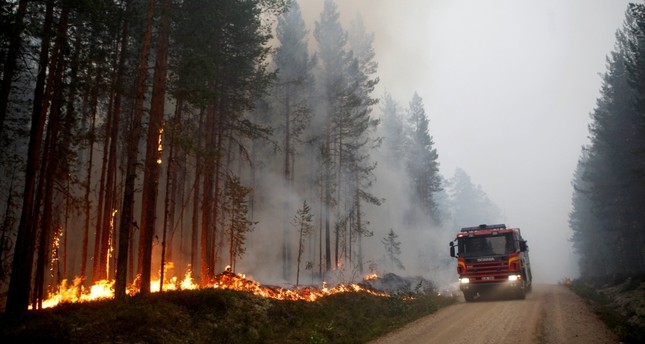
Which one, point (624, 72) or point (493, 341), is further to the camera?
point (624, 72)

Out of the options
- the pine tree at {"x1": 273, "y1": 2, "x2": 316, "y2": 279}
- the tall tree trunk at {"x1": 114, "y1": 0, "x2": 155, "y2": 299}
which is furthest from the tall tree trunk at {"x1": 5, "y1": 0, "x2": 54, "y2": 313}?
the pine tree at {"x1": 273, "y1": 2, "x2": 316, "y2": 279}

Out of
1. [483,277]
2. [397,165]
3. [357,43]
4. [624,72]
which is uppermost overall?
[357,43]

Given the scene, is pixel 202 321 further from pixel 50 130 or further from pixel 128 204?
pixel 50 130

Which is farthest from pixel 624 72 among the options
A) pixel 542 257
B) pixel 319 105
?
pixel 542 257

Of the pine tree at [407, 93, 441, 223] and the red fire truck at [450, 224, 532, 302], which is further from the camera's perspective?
the pine tree at [407, 93, 441, 223]

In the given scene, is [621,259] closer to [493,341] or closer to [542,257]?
[493,341]

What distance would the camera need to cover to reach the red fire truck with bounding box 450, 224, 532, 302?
19.6 metres

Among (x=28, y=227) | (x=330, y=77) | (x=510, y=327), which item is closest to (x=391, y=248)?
(x=330, y=77)

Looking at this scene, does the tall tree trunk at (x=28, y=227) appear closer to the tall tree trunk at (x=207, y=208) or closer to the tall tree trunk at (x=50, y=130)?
the tall tree trunk at (x=50, y=130)

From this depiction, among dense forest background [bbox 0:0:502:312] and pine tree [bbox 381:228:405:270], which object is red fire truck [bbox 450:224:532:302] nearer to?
dense forest background [bbox 0:0:502:312]

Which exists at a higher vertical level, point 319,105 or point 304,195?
point 319,105

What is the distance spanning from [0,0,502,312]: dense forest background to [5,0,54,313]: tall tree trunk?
0.04 meters

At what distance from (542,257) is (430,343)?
180m

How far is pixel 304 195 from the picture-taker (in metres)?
34.5
